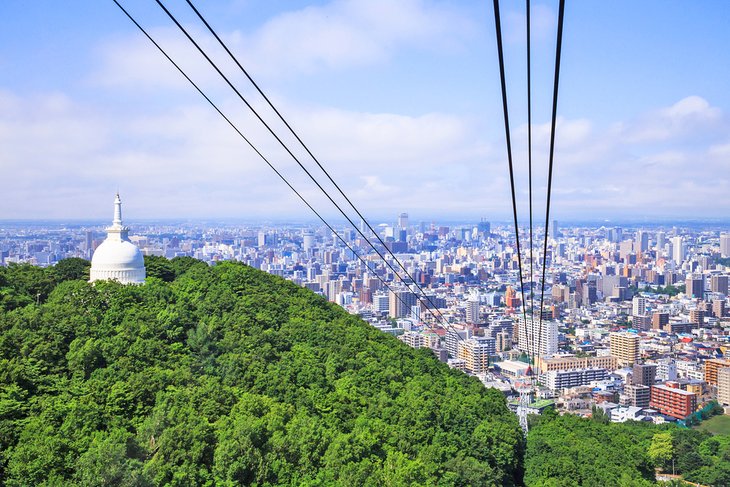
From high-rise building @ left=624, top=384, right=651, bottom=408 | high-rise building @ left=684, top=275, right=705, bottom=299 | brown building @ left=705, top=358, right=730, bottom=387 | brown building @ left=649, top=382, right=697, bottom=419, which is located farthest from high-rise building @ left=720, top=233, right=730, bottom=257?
brown building @ left=649, top=382, right=697, bottom=419

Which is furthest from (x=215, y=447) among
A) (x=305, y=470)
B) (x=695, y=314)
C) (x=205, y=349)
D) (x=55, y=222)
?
(x=695, y=314)

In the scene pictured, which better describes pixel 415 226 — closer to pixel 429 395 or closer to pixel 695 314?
pixel 695 314

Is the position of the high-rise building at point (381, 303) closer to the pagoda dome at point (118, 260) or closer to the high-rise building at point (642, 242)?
the high-rise building at point (642, 242)

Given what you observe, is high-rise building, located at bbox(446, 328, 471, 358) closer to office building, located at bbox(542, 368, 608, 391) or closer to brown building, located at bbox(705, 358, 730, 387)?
office building, located at bbox(542, 368, 608, 391)

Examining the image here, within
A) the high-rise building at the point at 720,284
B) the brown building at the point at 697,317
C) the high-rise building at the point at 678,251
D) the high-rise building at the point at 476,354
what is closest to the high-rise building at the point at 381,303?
the high-rise building at the point at 476,354

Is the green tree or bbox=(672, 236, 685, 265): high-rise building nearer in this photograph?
the green tree

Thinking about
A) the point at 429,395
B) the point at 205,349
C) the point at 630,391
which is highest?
the point at 205,349
